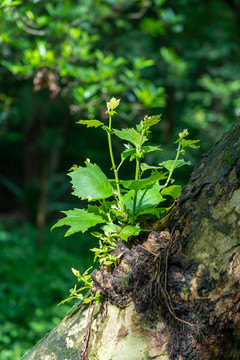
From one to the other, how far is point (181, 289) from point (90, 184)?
1.26 ft

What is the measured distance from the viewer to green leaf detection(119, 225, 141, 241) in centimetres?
93

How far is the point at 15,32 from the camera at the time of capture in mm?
2807

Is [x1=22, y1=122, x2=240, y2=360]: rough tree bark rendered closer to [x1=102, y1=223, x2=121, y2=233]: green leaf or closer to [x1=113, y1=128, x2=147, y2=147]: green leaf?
[x1=102, y1=223, x2=121, y2=233]: green leaf

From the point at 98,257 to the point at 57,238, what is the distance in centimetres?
526

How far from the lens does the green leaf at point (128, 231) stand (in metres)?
0.93

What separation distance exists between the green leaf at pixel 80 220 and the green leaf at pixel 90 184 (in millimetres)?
70

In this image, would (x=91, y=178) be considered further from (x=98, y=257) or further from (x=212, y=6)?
(x=212, y=6)

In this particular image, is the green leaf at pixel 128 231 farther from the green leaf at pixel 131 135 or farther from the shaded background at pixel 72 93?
the shaded background at pixel 72 93

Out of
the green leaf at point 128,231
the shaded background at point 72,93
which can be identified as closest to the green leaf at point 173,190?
the green leaf at point 128,231

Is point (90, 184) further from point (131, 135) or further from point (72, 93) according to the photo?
point (72, 93)

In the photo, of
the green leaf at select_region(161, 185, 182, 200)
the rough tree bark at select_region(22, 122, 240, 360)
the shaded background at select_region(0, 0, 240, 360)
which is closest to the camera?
the rough tree bark at select_region(22, 122, 240, 360)

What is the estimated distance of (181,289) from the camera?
84 centimetres

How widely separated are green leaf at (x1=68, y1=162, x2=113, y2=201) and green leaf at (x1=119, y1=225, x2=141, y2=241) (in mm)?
112

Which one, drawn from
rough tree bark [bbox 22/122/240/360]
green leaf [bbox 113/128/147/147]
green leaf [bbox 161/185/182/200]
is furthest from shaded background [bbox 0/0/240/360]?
green leaf [bbox 113/128/147/147]
